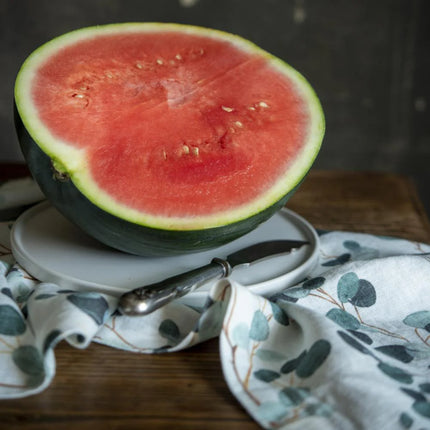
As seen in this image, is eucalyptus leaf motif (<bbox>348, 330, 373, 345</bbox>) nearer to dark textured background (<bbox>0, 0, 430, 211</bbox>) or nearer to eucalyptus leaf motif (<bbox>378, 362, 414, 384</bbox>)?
eucalyptus leaf motif (<bbox>378, 362, 414, 384</bbox>)

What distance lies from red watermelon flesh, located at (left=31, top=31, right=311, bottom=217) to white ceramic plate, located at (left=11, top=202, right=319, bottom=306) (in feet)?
0.43

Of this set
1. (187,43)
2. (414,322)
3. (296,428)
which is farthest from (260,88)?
(296,428)

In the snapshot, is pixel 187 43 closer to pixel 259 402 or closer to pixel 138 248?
pixel 138 248

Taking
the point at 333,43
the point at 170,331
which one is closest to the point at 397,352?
the point at 170,331

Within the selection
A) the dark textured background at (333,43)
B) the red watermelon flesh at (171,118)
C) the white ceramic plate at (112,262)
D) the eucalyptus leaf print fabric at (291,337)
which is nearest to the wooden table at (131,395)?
the eucalyptus leaf print fabric at (291,337)

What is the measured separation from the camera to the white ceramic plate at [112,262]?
3.25 feet

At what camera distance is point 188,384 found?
0.80m

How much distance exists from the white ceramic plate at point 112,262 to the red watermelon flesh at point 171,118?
0.13 meters

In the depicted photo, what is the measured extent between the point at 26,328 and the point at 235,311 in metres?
0.29

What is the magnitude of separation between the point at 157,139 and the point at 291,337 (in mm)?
365

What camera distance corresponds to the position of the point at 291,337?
35.3 inches

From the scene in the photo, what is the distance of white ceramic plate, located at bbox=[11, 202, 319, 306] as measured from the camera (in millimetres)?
990

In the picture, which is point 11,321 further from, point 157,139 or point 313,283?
point 313,283

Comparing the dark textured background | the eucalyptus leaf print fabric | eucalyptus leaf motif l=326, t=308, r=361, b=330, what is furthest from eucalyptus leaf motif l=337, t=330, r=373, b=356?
the dark textured background
